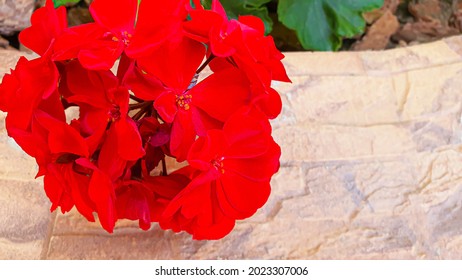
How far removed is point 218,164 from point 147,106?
14 centimetres

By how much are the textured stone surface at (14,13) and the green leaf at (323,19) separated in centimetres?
71

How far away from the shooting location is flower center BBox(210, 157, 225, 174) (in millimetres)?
885

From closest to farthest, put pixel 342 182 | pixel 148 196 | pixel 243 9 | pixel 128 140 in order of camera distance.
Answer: pixel 128 140 < pixel 148 196 < pixel 342 182 < pixel 243 9

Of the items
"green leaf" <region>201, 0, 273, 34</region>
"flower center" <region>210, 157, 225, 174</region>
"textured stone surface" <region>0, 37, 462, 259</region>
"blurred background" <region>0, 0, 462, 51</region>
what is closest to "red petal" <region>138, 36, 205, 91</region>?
"flower center" <region>210, 157, 225, 174</region>

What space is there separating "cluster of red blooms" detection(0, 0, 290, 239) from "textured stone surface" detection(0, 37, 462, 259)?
209 millimetres

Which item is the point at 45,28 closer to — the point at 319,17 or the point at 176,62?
the point at 176,62

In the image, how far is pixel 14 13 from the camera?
5.90ft

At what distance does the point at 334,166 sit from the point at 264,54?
462 mm

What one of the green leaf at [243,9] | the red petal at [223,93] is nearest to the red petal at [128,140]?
the red petal at [223,93]

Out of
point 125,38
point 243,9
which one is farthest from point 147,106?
point 243,9

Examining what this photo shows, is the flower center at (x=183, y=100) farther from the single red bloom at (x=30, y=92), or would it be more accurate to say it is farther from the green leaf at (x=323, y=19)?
the green leaf at (x=323, y=19)

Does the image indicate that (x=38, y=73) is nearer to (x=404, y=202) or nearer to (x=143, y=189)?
(x=143, y=189)

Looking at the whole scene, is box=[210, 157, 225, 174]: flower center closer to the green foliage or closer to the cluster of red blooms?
the cluster of red blooms

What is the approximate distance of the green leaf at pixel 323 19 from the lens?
1.81 meters
